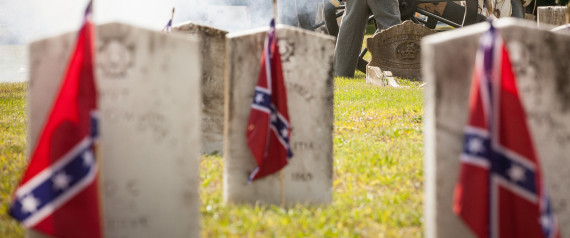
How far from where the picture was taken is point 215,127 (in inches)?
234

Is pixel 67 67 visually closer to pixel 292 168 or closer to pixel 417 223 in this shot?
pixel 292 168

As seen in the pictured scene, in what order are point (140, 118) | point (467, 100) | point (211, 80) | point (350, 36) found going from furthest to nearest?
point (350, 36) → point (211, 80) → point (140, 118) → point (467, 100)

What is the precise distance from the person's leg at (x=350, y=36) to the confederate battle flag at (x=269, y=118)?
25.4 feet

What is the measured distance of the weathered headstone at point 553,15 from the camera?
755cm

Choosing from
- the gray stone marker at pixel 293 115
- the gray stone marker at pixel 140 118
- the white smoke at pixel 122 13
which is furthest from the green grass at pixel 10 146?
the white smoke at pixel 122 13

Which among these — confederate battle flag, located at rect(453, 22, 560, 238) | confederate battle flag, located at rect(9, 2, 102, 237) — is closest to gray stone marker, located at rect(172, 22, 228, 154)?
confederate battle flag, located at rect(9, 2, 102, 237)

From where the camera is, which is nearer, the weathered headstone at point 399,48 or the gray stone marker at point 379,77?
the gray stone marker at point 379,77

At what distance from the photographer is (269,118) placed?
407cm

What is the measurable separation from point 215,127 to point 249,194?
5.70 feet

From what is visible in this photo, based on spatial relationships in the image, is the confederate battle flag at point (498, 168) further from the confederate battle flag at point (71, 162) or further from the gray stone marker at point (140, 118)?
the confederate battle flag at point (71, 162)

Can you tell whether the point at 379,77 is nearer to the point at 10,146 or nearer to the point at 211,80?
the point at 211,80

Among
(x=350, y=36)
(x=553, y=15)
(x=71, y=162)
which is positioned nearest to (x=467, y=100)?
(x=71, y=162)

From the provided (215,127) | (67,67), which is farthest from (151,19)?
(67,67)

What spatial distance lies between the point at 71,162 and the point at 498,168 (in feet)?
5.50
